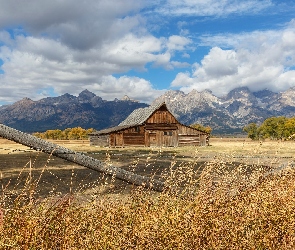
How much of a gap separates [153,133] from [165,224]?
153 ft

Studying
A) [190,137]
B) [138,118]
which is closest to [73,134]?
[138,118]

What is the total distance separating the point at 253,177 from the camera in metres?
4.78

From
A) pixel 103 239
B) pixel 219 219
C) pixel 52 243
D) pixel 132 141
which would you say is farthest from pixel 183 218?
pixel 132 141

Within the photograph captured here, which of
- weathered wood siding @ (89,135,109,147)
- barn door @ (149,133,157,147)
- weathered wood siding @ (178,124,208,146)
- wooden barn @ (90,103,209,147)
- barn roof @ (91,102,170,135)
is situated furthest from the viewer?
weathered wood siding @ (178,124,208,146)

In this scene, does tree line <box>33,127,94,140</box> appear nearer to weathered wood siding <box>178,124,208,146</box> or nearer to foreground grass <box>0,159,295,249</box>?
weathered wood siding <box>178,124,208,146</box>

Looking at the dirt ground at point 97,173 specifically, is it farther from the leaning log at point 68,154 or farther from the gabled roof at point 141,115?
the gabled roof at point 141,115

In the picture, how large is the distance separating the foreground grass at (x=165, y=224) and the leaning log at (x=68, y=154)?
0.25 metres

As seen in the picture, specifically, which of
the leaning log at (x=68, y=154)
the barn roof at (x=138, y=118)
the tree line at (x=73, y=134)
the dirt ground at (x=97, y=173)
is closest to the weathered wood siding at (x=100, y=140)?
the barn roof at (x=138, y=118)

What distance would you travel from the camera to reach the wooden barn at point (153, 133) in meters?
48.1

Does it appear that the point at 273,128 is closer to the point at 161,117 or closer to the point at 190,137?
the point at 190,137

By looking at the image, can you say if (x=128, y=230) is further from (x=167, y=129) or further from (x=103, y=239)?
(x=167, y=129)

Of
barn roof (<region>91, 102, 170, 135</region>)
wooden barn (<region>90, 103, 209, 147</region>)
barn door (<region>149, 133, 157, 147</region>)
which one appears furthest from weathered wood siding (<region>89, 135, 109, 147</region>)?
barn door (<region>149, 133, 157, 147</region>)

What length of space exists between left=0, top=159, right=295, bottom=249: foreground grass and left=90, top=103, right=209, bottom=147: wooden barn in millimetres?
43071

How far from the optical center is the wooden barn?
4812 centimetres
